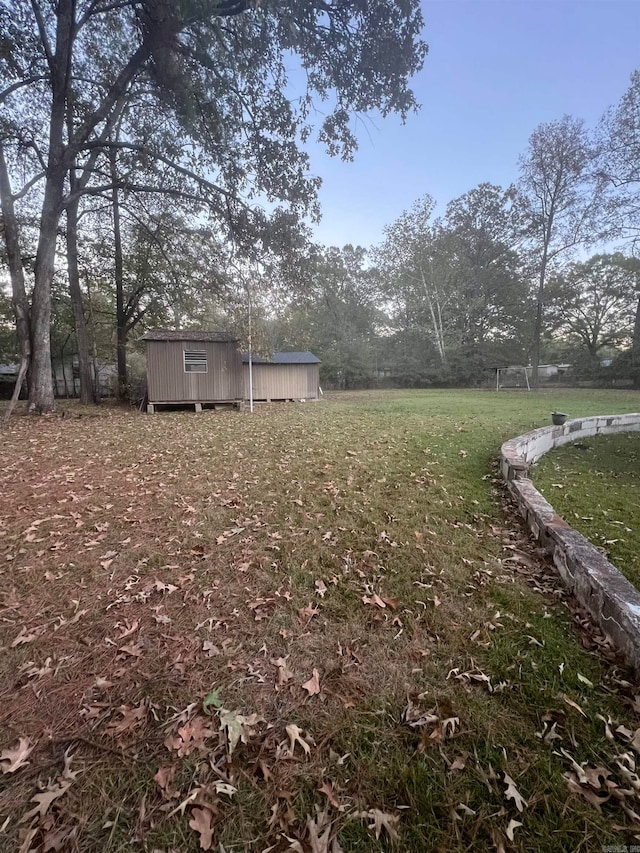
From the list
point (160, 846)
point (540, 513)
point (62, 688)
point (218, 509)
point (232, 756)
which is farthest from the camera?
point (218, 509)

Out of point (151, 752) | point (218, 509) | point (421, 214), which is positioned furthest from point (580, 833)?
point (421, 214)

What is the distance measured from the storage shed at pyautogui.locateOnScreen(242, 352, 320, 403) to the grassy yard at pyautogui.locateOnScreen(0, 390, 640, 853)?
43.1ft

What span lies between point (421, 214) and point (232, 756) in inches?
1258

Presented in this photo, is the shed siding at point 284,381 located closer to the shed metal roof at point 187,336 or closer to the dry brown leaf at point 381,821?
the shed metal roof at point 187,336

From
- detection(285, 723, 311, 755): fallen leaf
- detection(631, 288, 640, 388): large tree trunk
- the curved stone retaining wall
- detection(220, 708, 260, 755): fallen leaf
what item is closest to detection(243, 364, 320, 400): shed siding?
the curved stone retaining wall

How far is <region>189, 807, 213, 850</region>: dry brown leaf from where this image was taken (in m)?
1.08

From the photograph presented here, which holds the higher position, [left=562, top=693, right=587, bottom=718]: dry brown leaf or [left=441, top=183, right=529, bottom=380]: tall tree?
[left=441, top=183, right=529, bottom=380]: tall tree

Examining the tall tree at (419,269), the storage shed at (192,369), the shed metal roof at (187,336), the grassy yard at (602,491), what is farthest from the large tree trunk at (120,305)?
the tall tree at (419,269)

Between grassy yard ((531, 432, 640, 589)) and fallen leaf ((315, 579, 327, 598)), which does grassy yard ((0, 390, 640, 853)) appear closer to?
fallen leaf ((315, 579, 327, 598))

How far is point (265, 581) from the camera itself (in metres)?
2.43

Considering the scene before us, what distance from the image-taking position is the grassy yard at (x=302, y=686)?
114 centimetres

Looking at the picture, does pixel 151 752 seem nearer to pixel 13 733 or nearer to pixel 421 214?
pixel 13 733

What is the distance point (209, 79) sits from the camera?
26.5 ft

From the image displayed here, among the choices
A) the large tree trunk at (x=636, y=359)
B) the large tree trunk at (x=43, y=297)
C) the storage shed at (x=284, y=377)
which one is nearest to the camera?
the large tree trunk at (x=43, y=297)
